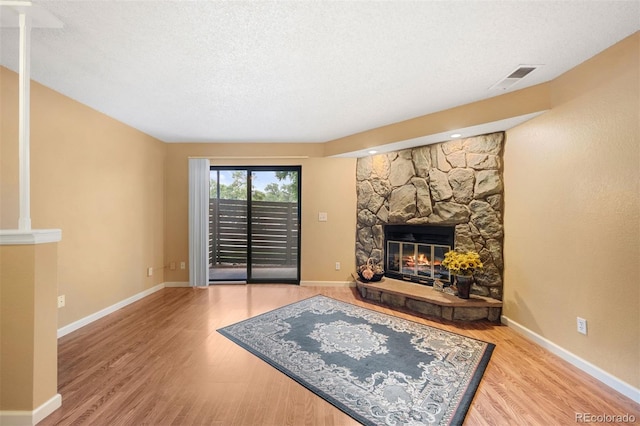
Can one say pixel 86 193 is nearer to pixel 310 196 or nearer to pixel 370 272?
pixel 310 196

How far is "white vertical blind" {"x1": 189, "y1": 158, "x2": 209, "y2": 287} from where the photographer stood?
3959 mm

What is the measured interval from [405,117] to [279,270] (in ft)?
10.6

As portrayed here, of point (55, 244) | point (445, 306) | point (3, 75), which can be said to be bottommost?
point (445, 306)

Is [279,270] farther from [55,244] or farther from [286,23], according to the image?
[286,23]

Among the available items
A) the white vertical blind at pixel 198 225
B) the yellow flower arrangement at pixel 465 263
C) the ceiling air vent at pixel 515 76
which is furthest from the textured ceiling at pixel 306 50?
the yellow flower arrangement at pixel 465 263

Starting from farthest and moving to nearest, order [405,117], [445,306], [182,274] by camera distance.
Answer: [182,274]
[405,117]
[445,306]

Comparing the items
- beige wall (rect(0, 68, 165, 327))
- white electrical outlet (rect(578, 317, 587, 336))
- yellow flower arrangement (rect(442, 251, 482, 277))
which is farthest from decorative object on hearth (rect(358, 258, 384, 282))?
beige wall (rect(0, 68, 165, 327))

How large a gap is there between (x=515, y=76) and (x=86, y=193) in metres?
4.51

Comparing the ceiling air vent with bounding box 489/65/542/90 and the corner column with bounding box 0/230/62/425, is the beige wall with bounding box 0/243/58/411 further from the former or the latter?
the ceiling air vent with bounding box 489/65/542/90

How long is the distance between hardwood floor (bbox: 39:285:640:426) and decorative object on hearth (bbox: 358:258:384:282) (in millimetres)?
1108

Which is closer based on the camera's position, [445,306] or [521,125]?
[521,125]

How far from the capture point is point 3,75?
1976mm

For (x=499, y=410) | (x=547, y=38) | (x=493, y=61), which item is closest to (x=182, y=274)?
(x=499, y=410)

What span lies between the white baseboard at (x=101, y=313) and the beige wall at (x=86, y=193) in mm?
52
